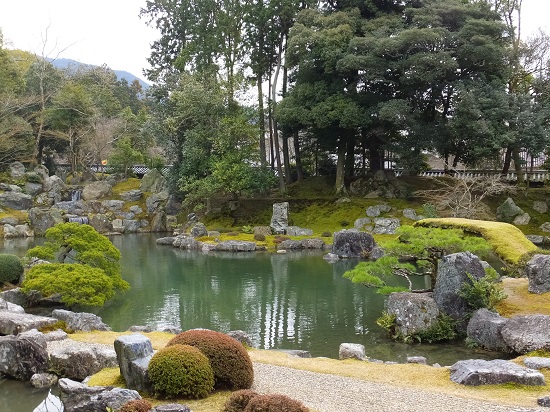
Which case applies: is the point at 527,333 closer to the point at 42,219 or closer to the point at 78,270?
the point at 78,270

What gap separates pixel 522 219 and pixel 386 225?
7756 mm

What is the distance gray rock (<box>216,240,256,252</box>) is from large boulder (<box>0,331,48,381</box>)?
1967 cm

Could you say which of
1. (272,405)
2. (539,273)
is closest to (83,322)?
(272,405)

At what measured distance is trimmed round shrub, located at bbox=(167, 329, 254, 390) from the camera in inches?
337

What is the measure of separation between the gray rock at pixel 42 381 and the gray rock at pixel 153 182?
33.6 m

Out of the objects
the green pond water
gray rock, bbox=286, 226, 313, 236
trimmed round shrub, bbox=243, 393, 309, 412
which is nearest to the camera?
trimmed round shrub, bbox=243, 393, 309, 412

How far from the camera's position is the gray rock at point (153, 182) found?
44.0 m

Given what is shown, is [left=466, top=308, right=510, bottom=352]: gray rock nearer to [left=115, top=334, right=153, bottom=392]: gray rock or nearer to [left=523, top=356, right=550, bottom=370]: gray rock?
[left=523, top=356, right=550, bottom=370]: gray rock

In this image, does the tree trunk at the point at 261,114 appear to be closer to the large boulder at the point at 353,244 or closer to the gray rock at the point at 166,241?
the gray rock at the point at 166,241

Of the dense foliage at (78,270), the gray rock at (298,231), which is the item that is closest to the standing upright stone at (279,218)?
the gray rock at (298,231)

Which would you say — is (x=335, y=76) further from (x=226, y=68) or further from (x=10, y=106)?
(x=10, y=106)

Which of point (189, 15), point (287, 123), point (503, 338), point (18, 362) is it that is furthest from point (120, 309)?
point (189, 15)

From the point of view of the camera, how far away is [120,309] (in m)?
17.4

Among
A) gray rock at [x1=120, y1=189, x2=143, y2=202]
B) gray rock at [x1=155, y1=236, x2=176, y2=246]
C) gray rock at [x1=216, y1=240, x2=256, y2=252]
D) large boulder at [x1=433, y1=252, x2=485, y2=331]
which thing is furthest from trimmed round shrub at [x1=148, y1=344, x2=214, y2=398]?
gray rock at [x1=120, y1=189, x2=143, y2=202]
